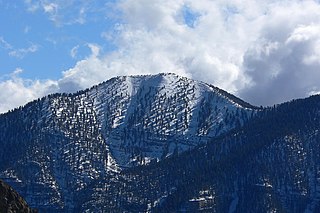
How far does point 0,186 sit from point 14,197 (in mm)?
3438

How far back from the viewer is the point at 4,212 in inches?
4761

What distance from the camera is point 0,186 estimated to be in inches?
4865

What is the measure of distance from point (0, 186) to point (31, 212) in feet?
28.1

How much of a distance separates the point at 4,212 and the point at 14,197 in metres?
4.37

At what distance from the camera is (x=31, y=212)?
419 feet

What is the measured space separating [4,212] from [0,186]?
17.7ft

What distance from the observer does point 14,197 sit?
124500 millimetres

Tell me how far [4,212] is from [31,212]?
7671 millimetres

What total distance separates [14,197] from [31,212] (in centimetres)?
527
